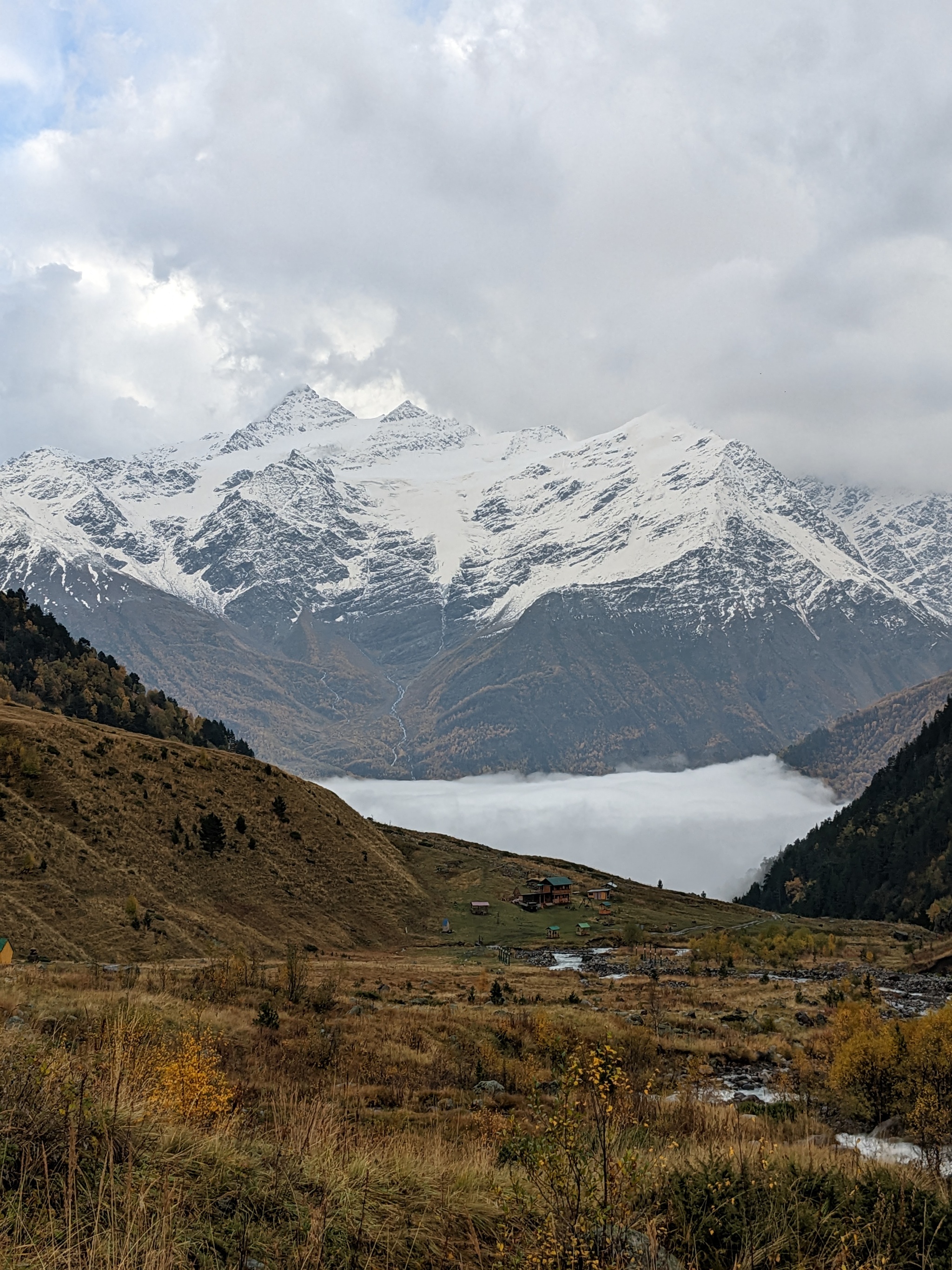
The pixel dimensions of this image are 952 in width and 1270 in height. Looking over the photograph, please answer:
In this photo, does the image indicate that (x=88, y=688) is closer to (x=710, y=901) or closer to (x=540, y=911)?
(x=540, y=911)

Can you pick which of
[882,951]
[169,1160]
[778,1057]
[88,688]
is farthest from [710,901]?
[169,1160]

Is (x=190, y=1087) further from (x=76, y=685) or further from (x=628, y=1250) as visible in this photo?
(x=76, y=685)

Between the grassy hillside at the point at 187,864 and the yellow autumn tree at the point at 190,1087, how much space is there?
29.7m

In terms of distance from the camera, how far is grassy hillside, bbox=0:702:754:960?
153ft

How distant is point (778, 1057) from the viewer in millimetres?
22984

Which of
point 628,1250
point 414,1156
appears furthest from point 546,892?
point 628,1250

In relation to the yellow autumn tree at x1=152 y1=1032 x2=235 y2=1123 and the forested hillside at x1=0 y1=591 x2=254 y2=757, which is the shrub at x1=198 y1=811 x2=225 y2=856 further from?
the yellow autumn tree at x1=152 y1=1032 x2=235 y2=1123

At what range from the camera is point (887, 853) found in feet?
445

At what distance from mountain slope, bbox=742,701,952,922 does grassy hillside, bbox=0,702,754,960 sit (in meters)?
47.4

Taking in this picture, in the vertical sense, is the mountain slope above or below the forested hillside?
below

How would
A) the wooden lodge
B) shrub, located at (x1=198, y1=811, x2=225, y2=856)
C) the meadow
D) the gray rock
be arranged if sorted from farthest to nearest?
1. the wooden lodge
2. shrub, located at (x1=198, y1=811, x2=225, y2=856)
3. the meadow
4. the gray rock

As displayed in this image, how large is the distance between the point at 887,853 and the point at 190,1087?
149 metres

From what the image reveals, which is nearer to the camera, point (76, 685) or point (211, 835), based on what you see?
point (211, 835)

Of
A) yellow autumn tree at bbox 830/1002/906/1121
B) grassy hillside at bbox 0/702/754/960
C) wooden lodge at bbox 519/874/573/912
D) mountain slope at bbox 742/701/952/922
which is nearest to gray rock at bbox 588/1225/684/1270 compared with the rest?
yellow autumn tree at bbox 830/1002/906/1121
